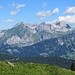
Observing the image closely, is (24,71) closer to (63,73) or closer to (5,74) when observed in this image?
(5,74)

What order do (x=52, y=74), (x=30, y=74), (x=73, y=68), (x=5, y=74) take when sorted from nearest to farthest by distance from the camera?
(x=5, y=74) < (x=30, y=74) < (x=52, y=74) < (x=73, y=68)

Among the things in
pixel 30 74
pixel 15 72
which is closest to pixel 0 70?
pixel 15 72

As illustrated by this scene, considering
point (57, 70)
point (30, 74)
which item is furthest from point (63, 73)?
point (30, 74)

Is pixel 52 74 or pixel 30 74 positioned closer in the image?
pixel 30 74

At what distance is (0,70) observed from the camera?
31.6 metres

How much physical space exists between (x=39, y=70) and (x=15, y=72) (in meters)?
4.79

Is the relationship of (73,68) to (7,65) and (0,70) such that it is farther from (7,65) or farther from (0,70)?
(0,70)

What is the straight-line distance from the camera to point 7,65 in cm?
3538

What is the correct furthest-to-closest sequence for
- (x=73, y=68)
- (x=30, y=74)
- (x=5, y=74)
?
1. (x=73, y=68)
2. (x=30, y=74)
3. (x=5, y=74)

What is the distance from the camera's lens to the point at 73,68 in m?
50.2

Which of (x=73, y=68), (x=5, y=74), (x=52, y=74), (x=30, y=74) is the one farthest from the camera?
(x=73, y=68)

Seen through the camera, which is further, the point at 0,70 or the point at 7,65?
the point at 7,65

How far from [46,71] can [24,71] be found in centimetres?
412

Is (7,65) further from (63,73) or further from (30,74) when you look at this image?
(63,73)
